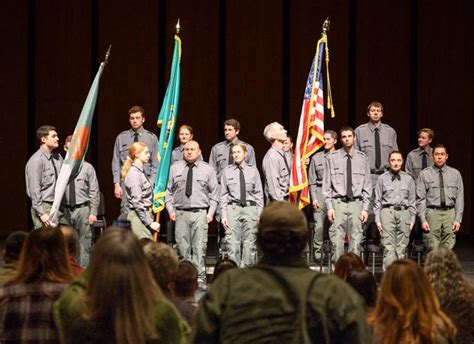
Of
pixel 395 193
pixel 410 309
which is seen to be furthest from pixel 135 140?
pixel 410 309

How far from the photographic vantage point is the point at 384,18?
14.8 meters

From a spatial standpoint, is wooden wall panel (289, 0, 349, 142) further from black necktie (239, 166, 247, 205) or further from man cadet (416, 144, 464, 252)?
black necktie (239, 166, 247, 205)

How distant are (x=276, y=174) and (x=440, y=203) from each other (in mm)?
1821

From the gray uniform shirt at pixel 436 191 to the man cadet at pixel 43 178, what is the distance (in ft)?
12.7

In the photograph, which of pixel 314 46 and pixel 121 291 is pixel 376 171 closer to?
pixel 314 46

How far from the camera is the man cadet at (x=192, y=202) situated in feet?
32.8

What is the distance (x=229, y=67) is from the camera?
14.8 meters

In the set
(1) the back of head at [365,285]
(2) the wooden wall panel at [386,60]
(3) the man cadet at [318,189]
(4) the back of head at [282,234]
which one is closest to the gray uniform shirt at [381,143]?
(3) the man cadet at [318,189]

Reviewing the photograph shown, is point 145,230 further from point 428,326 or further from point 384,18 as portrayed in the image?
point 384,18

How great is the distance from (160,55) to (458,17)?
15.0 ft

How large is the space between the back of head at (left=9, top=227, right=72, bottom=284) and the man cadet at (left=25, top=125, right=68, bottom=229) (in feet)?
19.5

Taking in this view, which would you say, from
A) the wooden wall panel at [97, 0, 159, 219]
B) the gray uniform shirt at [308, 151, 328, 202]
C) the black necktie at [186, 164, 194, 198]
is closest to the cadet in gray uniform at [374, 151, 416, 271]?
the gray uniform shirt at [308, 151, 328, 202]

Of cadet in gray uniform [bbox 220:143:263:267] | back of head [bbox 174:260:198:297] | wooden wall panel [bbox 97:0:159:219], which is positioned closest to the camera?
A: back of head [bbox 174:260:198:297]

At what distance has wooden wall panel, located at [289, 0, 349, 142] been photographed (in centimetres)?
1476
